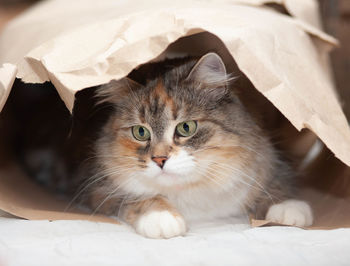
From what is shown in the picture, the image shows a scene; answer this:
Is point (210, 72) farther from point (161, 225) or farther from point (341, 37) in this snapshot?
point (341, 37)

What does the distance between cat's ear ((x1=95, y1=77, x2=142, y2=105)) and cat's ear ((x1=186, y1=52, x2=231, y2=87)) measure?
0.74 ft

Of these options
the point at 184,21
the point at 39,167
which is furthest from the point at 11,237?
the point at 39,167

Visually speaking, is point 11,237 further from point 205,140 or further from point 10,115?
point 10,115

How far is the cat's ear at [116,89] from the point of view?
1.68 meters

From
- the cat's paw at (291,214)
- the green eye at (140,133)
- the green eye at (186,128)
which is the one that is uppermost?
the green eye at (186,128)

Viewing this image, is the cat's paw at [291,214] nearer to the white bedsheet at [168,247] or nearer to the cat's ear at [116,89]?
the white bedsheet at [168,247]

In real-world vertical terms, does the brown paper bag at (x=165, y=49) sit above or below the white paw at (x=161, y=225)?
above

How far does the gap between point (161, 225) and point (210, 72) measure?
1.84 ft

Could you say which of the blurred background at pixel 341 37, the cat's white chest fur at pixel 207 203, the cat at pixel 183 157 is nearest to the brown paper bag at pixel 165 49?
the cat at pixel 183 157

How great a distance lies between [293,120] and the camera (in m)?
1.32

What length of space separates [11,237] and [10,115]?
133cm

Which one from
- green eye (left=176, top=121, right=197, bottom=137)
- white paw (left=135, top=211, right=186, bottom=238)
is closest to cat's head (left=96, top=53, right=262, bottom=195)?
green eye (left=176, top=121, right=197, bottom=137)

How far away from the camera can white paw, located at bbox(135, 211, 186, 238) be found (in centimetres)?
141

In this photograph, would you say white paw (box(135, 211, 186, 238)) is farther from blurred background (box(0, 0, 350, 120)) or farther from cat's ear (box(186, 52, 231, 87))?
blurred background (box(0, 0, 350, 120))
